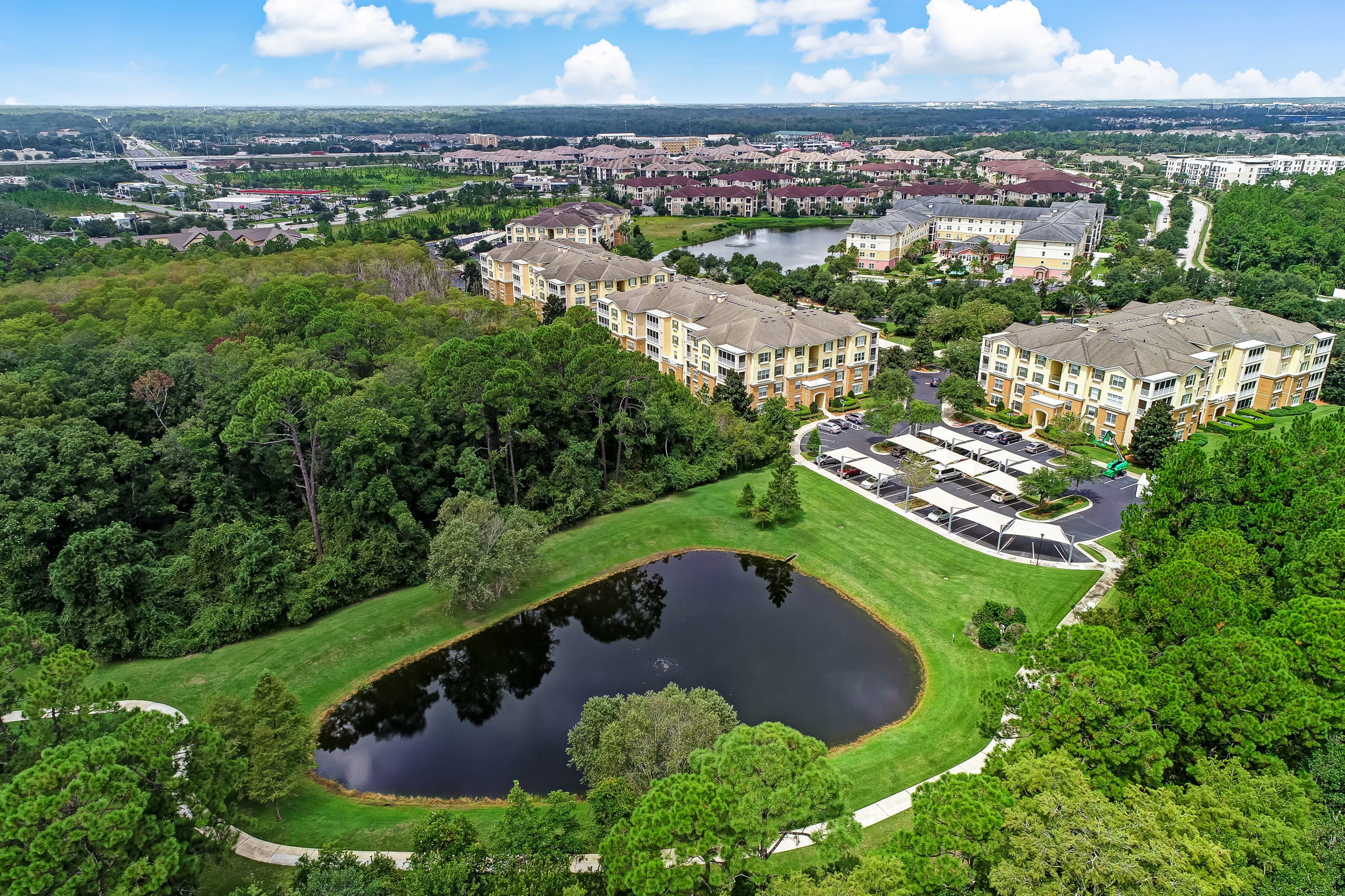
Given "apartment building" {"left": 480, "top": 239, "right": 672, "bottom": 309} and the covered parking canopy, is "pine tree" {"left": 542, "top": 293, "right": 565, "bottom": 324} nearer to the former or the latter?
"apartment building" {"left": 480, "top": 239, "right": 672, "bottom": 309}

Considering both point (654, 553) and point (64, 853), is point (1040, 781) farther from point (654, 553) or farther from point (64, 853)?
point (654, 553)

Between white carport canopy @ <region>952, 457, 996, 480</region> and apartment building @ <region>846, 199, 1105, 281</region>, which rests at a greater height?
apartment building @ <region>846, 199, 1105, 281</region>


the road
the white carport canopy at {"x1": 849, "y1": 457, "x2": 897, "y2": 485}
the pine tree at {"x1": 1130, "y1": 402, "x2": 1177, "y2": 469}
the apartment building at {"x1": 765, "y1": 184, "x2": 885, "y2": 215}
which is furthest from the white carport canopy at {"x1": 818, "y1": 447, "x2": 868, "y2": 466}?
the apartment building at {"x1": 765, "y1": 184, "x2": 885, "y2": 215}

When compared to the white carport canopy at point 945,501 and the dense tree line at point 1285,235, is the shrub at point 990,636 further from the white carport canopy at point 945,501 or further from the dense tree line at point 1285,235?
the dense tree line at point 1285,235

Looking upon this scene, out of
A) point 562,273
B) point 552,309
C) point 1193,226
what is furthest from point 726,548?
point 1193,226

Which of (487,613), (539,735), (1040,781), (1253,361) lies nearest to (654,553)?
(487,613)

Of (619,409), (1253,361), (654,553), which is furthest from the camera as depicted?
(1253,361)

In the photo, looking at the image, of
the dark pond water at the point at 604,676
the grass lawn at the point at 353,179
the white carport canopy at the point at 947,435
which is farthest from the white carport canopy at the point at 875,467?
the grass lawn at the point at 353,179
